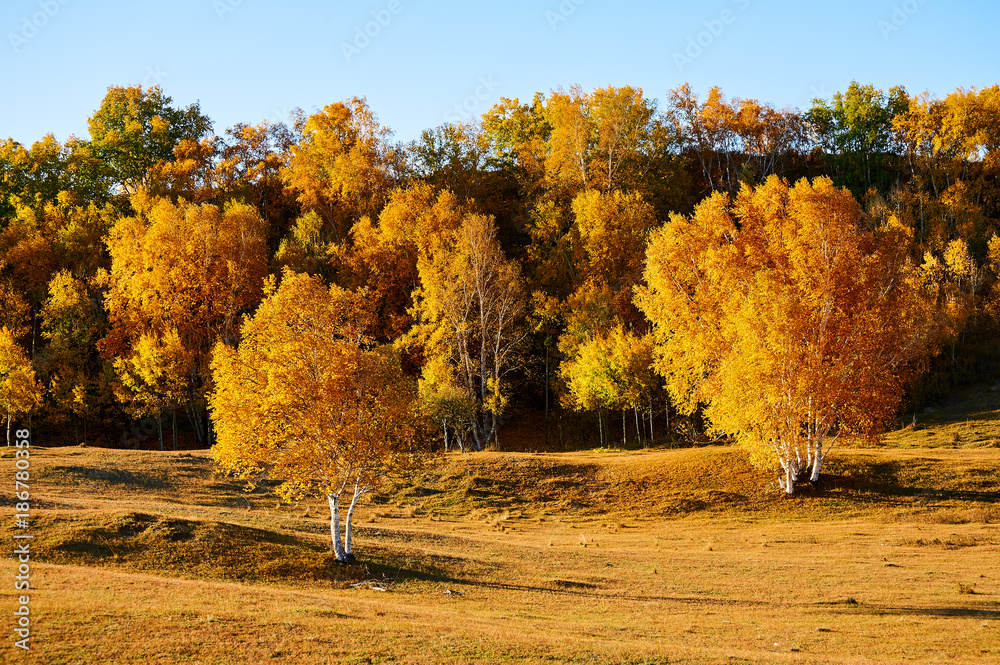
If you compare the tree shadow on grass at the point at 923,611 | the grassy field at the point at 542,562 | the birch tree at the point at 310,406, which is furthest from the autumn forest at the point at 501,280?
the tree shadow on grass at the point at 923,611

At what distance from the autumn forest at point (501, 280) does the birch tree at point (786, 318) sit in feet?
0.56

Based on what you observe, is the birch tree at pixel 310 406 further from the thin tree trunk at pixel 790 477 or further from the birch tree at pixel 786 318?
the thin tree trunk at pixel 790 477

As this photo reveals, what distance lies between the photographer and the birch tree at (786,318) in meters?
39.4

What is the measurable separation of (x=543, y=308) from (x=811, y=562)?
119 ft

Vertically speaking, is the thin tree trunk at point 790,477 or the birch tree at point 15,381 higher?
the birch tree at point 15,381

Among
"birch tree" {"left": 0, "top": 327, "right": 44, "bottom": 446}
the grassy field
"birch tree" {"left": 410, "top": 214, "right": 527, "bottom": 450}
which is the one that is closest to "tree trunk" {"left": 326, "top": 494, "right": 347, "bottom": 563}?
the grassy field

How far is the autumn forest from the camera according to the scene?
38.8 meters

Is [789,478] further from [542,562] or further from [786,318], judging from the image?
[542,562]

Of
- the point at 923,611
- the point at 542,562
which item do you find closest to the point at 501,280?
the point at 542,562

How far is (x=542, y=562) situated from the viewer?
30297 mm

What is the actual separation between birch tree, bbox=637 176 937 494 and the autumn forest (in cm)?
17

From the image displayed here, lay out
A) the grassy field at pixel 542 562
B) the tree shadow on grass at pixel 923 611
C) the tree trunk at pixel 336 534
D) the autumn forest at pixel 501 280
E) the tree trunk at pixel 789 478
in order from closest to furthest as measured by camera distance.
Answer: the grassy field at pixel 542 562
the tree shadow on grass at pixel 923 611
the tree trunk at pixel 336 534
the autumn forest at pixel 501 280
the tree trunk at pixel 789 478

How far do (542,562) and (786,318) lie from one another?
19182 millimetres

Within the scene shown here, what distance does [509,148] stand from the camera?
9144 centimetres
